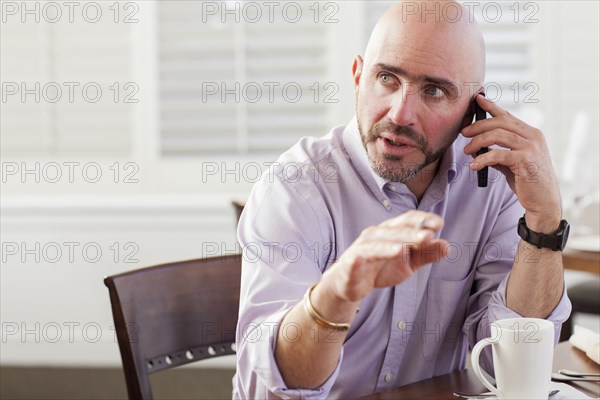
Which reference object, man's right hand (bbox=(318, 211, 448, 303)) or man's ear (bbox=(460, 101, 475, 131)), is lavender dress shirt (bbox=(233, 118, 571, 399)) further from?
man's right hand (bbox=(318, 211, 448, 303))

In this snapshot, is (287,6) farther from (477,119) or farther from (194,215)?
(477,119)

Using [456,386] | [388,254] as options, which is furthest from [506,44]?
[388,254]

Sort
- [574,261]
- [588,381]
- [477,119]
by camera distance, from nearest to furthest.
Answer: [588,381] < [477,119] < [574,261]

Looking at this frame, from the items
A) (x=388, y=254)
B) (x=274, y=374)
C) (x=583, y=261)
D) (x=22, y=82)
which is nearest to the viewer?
(x=388, y=254)

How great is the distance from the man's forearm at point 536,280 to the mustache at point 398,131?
227mm

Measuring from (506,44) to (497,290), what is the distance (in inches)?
65.6

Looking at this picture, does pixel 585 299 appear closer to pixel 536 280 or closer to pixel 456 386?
pixel 536 280

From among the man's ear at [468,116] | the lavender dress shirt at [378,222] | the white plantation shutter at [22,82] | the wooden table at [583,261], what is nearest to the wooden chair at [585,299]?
the wooden table at [583,261]

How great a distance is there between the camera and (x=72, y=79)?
9.70ft

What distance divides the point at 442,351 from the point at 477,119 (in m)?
0.39

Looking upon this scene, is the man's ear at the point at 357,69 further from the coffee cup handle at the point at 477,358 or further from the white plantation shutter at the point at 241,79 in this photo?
the white plantation shutter at the point at 241,79

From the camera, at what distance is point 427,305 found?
142 cm

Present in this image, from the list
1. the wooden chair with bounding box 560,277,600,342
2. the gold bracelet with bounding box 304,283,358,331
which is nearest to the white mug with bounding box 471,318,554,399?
the gold bracelet with bounding box 304,283,358,331

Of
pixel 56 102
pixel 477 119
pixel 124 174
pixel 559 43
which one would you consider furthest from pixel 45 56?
pixel 477 119
